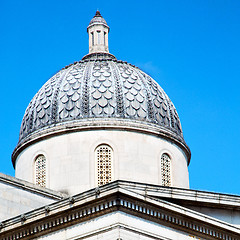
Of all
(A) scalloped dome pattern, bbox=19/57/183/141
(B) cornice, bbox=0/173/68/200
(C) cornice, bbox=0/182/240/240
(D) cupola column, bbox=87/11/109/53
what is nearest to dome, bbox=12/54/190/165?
(A) scalloped dome pattern, bbox=19/57/183/141

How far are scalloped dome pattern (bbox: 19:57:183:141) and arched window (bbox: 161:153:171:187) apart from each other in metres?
1.75

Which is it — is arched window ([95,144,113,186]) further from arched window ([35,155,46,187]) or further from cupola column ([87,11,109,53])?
cupola column ([87,11,109,53])

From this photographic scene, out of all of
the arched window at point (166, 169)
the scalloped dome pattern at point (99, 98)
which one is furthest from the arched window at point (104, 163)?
the arched window at point (166, 169)

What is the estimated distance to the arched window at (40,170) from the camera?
39500 mm

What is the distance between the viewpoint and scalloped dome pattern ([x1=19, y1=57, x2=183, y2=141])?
1578 inches

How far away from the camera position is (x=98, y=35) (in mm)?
45656

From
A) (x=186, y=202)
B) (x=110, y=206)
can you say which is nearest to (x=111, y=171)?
(x=186, y=202)

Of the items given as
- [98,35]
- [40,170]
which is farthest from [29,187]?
[98,35]

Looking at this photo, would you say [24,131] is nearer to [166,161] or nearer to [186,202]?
[166,161]

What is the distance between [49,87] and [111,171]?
21.4 ft

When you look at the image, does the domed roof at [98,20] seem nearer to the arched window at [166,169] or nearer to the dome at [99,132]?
the dome at [99,132]

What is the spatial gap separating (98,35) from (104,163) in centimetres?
979

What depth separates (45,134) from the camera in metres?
39.9

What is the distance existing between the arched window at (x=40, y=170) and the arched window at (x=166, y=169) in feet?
18.9
